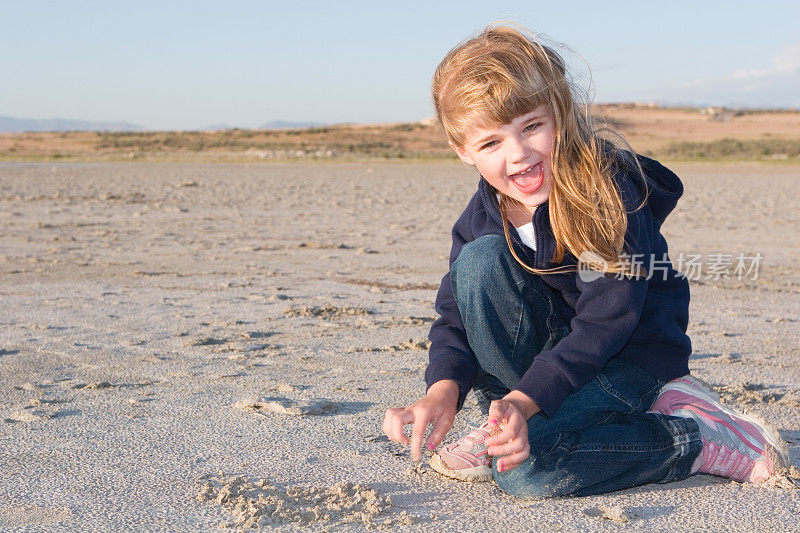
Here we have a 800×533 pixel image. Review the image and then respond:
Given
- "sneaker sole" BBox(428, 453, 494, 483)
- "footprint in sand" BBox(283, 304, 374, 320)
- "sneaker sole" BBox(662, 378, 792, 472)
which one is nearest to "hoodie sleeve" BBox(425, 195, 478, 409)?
"sneaker sole" BBox(428, 453, 494, 483)

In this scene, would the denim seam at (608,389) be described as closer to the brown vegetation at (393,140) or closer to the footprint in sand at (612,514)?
the footprint in sand at (612,514)

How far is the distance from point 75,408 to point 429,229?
205 inches

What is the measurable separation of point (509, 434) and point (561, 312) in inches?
17.9

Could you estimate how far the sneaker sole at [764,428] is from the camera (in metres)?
1.84

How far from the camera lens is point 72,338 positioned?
3186 millimetres

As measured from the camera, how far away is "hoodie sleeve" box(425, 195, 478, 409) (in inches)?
73.4

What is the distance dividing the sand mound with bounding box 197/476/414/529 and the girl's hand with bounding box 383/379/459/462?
128mm

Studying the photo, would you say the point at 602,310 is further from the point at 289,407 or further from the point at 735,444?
the point at 289,407

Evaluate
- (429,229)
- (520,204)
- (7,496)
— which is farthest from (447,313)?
(429,229)

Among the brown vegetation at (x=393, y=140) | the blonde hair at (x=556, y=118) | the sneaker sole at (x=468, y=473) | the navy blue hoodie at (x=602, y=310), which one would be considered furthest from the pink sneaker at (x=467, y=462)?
the brown vegetation at (x=393, y=140)

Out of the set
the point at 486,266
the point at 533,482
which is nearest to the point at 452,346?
the point at 486,266

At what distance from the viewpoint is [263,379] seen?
2.66 m

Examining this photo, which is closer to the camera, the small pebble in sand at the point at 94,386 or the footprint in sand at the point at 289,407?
the footprint in sand at the point at 289,407

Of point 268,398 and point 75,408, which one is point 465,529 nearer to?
point 268,398
